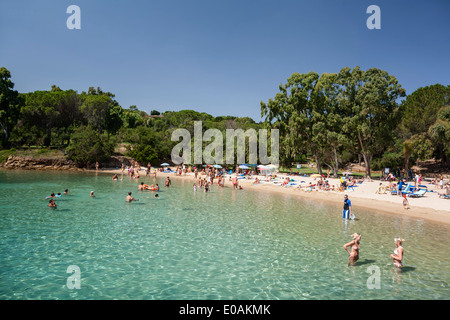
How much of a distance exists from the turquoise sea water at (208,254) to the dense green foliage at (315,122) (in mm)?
20935

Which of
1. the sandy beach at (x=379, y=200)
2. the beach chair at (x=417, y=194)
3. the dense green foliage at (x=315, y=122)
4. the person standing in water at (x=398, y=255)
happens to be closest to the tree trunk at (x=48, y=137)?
the dense green foliage at (x=315, y=122)

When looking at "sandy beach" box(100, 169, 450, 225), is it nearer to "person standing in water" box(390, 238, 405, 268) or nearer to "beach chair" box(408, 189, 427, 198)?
"beach chair" box(408, 189, 427, 198)

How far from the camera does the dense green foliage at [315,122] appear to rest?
36344 mm

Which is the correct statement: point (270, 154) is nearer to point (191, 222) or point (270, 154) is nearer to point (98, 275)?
point (191, 222)

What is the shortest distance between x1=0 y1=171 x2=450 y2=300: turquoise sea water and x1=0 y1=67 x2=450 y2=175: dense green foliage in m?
20.9

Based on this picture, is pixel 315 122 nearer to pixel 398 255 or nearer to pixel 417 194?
pixel 417 194

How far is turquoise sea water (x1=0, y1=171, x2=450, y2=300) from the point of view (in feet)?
27.5

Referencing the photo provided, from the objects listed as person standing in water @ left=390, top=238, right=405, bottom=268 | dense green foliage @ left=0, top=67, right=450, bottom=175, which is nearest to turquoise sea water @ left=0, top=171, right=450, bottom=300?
person standing in water @ left=390, top=238, right=405, bottom=268

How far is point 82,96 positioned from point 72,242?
201ft

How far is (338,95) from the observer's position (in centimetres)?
3884

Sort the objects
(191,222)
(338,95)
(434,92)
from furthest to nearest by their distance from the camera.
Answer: (434,92) < (338,95) < (191,222)

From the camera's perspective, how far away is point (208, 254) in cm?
1128

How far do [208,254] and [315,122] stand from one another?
32.7 meters
